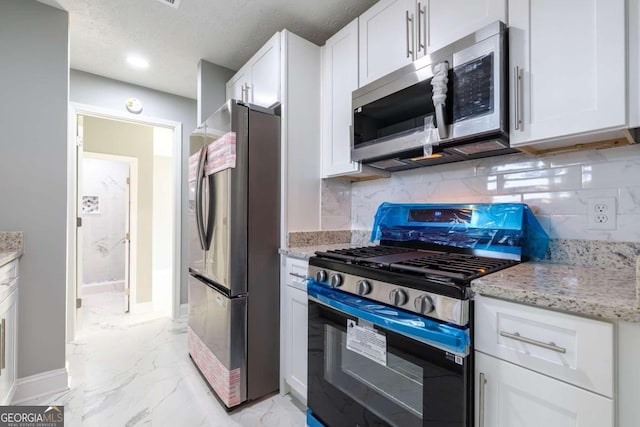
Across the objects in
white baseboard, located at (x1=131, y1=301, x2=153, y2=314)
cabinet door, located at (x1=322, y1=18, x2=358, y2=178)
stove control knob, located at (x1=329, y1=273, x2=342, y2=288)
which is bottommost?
white baseboard, located at (x1=131, y1=301, x2=153, y2=314)

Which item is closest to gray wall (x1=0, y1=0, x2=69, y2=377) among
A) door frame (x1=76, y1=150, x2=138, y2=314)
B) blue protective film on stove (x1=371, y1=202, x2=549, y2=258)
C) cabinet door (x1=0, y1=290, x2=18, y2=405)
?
cabinet door (x1=0, y1=290, x2=18, y2=405)

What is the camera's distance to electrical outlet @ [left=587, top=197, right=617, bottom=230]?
113 cm

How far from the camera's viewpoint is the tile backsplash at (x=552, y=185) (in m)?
1.11

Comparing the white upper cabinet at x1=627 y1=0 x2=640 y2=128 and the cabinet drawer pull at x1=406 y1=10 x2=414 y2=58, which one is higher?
the cabinet drawer pull at x1=406 y1=10 x2=414 y2=58

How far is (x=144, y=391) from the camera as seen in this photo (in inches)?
74.2

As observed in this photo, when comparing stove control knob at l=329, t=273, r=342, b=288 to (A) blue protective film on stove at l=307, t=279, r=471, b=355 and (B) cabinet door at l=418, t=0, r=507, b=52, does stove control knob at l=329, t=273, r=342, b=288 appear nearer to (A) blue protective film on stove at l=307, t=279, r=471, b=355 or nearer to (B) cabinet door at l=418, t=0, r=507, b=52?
(A) blue protective film on stove at l=307, t=279, r=471, b=355

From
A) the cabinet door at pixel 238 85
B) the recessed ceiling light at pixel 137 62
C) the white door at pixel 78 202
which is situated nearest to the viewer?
the cabinet door at pixel 238 85

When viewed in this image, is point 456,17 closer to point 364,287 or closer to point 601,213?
point 601,213

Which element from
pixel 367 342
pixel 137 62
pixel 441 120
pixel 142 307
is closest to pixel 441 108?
pixel 441 120

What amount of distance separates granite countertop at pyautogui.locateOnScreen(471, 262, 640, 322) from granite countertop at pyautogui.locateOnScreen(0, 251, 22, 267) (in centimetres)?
220

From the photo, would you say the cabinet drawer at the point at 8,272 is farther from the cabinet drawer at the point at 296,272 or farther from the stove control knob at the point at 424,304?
the stove control knob at the point at 424,304

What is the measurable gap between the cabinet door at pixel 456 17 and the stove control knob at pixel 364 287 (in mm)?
1155

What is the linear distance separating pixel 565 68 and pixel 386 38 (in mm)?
888

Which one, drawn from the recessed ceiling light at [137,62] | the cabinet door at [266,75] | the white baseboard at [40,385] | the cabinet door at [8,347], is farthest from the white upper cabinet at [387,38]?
the white baseboard at [40,385]
